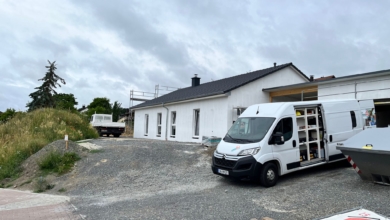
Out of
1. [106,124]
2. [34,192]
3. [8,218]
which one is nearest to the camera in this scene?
[8,218]

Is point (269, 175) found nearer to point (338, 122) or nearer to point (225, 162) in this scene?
point (225, 162)

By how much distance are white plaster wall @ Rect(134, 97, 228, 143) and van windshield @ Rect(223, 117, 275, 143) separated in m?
6.21

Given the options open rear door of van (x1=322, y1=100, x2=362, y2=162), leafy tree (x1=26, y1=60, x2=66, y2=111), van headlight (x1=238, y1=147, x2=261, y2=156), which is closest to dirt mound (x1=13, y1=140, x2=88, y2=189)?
van headlight (x1=238, y1=147, x2=261, y2=156)

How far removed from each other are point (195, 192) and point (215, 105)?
28.7 ft

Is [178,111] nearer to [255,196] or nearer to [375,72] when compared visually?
[375,72]

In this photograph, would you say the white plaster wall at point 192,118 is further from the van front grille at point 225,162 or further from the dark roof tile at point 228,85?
the van front grille at point 225,162

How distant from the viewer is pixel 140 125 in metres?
27.0

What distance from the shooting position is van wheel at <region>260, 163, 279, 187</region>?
768 cm

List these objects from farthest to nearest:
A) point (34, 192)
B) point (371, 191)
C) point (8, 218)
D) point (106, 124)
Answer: point (106, 124), point (34, 192), point (371, 191), point (8, 218)

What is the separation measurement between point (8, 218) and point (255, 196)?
5446 mm

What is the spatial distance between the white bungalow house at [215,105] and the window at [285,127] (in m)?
6.59

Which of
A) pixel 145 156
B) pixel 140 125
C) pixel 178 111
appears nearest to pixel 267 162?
pixel 145 156

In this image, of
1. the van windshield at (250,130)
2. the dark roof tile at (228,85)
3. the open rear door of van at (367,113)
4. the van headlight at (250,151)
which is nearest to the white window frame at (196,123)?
the dark roof tile at (228,85)

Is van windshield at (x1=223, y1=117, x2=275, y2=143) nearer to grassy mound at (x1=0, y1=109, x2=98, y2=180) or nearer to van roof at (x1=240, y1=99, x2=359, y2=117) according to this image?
van roof at (x1=240, y1=99, x2=359, y2=117)
